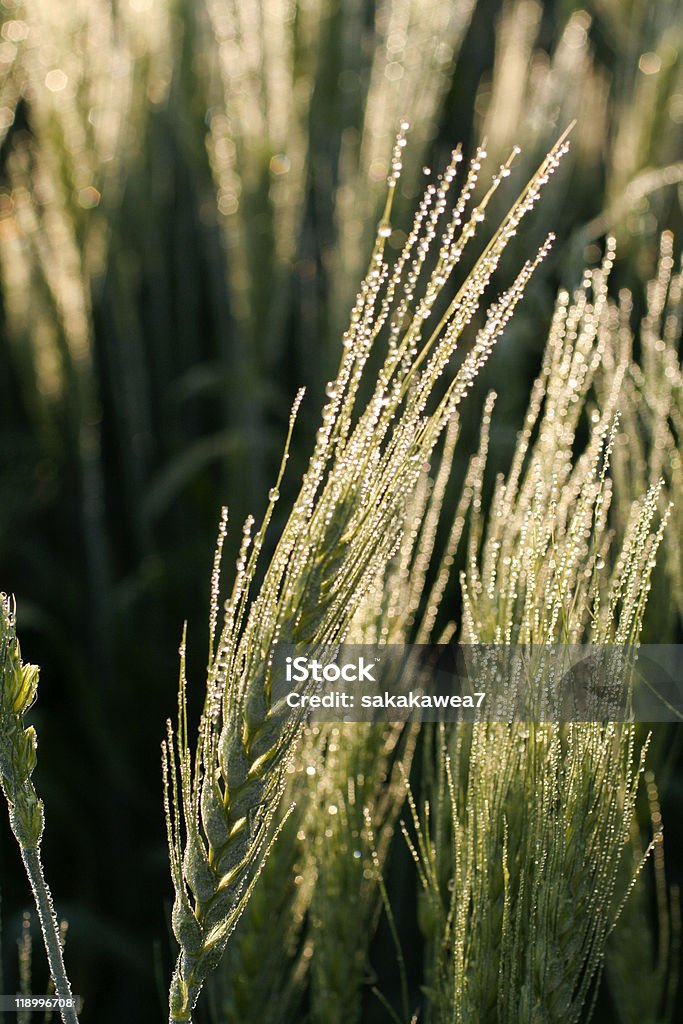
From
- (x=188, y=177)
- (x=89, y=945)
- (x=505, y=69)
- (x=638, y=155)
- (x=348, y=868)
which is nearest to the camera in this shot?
(x=348, y=868)

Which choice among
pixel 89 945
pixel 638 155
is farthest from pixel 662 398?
pixel 89 945

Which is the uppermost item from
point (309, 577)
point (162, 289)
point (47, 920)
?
point (162, 289)

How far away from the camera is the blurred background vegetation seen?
0.99 meters

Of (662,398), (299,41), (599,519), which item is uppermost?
(299,41)

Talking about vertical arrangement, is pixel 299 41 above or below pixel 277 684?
above

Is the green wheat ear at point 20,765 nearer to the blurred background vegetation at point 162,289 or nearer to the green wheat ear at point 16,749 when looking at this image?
the green wheat ear at point 16,749

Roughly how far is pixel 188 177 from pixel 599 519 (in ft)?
3.75

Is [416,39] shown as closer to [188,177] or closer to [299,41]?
[299,41]

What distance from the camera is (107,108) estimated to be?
3.56ft

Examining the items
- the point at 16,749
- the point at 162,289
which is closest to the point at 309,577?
the point at 16,749

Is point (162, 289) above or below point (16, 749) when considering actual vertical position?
above

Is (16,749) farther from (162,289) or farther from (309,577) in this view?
(162,289)

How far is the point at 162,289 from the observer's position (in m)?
1.30

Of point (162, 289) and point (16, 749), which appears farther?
point (162, 289)
